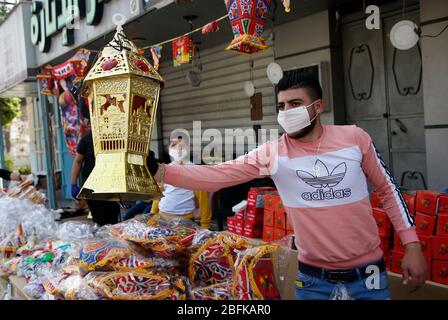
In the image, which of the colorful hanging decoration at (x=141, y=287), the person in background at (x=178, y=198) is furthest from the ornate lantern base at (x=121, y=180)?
the person in background at (x=178, y=198)

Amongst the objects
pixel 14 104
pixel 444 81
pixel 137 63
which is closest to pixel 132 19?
pixel 444 81

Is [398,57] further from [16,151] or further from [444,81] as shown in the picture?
[16,151]

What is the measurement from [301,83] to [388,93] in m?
3.49

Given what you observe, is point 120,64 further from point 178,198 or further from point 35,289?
point 178,198

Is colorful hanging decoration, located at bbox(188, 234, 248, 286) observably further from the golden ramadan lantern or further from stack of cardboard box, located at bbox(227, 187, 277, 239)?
stack of cardboard box, located at bbox(227, 187, 277, 239)

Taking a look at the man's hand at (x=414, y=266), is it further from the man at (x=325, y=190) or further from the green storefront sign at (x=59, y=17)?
the green storefront sign at (x=59, y=17)

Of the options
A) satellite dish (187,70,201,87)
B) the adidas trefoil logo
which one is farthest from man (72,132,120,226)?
the adidas trefoil logo

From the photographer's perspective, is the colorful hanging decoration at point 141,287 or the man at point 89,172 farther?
the man at point 89,172

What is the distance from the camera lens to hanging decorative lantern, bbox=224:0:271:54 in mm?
3367

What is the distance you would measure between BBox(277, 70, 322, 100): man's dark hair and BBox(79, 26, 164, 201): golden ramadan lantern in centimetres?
56

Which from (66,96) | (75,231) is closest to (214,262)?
(75,231)

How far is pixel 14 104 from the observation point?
19.8 m

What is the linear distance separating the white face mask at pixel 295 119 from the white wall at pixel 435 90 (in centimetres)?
293

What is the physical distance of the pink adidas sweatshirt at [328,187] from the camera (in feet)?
5.84
